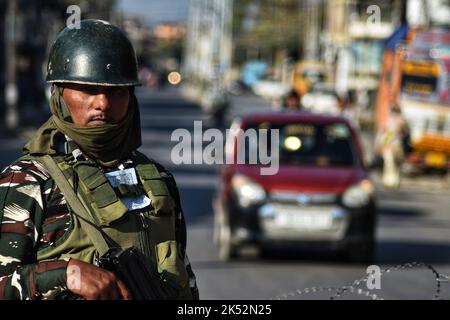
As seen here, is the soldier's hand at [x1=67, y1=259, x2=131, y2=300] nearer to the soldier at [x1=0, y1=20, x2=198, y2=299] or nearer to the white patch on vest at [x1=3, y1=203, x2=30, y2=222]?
the soldier at [x1=0, y1=20, x2=198, y2=299]

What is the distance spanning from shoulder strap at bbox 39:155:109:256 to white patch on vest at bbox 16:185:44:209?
0.19ft

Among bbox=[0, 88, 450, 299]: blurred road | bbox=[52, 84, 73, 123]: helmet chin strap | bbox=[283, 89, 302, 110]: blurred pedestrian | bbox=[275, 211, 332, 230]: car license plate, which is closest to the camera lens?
bbox=[52, 84, 73, 123]: helmet chin strap

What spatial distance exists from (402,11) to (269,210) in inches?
990

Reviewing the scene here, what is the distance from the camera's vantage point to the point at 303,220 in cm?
1344

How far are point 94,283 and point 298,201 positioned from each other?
10568 mm

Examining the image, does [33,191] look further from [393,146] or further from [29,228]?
[393,146]

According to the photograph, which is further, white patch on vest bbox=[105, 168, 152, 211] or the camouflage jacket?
white patch on vest bbox=[105, 168, 152, 211]

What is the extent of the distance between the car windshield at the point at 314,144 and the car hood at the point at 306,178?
28cm

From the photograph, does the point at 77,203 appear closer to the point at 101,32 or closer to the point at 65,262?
the point at 65,262

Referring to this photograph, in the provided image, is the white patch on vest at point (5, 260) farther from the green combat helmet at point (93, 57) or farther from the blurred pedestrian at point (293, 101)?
the blurred pedestrian at point (293, 101)

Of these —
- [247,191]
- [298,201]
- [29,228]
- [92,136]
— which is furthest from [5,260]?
[247,191]

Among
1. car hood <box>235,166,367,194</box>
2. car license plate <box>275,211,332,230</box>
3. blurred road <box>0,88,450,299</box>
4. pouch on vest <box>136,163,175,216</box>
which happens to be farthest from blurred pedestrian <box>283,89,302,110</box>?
pouch on vest <box>136,163,175,216</box>

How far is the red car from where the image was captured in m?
13.4
